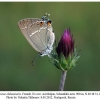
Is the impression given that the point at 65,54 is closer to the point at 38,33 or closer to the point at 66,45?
the point at 66,45

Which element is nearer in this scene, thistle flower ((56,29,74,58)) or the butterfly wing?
thistle flower ((56,29,74,58))

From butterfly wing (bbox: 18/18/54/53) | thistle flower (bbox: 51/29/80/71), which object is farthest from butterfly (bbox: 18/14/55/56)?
thistle flower (bbox: 51/29/80/71)

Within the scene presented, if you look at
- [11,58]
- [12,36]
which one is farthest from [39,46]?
[12,36]

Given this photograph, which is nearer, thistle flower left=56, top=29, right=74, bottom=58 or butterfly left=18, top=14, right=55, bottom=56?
thistle flower left=56, top=29, right=74, bottom=58

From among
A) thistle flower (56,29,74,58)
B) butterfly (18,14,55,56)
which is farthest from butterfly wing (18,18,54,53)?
thistle flower (56,29,74,58)

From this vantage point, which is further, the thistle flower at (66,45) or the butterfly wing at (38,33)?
the butterfly wing at (38,33)

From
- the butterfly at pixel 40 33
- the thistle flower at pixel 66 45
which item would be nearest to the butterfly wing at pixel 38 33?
the butterfly at pixel 40 33

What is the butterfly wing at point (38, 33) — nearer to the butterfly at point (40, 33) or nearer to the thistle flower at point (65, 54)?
the butterfly at point (40, 33)

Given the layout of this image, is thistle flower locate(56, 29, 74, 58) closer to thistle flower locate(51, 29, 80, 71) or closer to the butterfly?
thistle flower locate(51, 29, 80, 71)

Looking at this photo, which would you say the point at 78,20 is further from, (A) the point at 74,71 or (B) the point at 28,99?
(B) the point at 28,99
